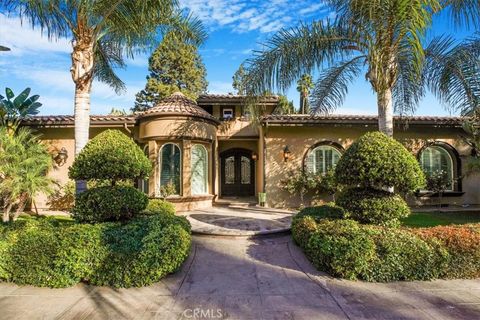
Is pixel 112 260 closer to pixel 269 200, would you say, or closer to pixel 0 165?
pixel 0 165

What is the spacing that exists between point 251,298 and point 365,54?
802 centimetres

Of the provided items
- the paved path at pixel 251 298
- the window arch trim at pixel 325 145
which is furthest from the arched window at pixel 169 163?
the paved path at pixel 251 298

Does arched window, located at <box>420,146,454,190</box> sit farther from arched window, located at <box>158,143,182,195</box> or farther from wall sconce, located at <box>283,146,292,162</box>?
arched window, located at <box>158,143,182,195</box>

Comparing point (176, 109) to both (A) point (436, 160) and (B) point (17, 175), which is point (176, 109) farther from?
(A) point (436, 160)

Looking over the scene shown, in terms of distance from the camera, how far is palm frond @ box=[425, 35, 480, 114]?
832cm

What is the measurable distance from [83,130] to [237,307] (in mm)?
7088

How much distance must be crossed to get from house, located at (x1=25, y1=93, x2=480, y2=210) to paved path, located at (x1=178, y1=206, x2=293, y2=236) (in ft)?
4.06

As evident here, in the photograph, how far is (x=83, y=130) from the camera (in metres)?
8.56

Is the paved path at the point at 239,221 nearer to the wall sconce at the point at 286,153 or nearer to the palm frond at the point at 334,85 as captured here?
the wall sconce at the point at 286,153

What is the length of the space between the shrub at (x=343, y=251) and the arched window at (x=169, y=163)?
785cm

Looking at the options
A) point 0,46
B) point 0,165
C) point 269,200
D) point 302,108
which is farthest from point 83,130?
point 302,108

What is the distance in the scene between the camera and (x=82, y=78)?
8.54 meters

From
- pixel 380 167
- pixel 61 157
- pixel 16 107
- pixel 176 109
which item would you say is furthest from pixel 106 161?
pixel 16 107

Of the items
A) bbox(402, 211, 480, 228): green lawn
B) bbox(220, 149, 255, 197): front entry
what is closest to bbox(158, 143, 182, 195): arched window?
bbox(220, 149, 255, 197): front entry
